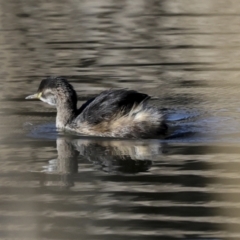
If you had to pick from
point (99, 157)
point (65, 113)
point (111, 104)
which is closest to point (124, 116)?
point (111, 104)

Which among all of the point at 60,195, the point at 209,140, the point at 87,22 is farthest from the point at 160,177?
the point at 87,22


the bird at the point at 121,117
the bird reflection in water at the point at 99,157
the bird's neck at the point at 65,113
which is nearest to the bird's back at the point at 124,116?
the bird at the point at 121,117

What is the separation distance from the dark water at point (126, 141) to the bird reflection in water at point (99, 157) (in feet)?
0.04

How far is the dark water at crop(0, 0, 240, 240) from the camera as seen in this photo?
6145 millimetres

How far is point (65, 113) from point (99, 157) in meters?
1.56

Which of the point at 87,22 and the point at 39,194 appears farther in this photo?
the point at 87,22

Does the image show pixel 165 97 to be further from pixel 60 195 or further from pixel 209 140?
pixel 60 195

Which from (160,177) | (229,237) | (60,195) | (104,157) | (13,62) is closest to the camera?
(229,237)

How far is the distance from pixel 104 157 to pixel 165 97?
2823 mm

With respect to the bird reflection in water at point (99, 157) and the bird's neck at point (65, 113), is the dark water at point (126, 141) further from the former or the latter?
the bird's neck at point (65, 113)

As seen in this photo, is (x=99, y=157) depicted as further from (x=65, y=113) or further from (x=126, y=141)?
(x=65, y=113)

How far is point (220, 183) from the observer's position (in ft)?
23.0

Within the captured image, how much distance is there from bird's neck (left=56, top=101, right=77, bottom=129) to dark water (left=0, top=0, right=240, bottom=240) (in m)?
0.17

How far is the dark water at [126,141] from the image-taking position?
6145 millimetres
